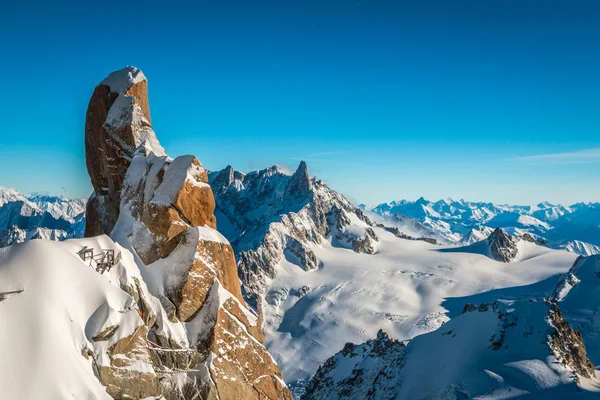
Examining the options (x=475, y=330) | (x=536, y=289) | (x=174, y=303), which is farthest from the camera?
(x=536, y=289)

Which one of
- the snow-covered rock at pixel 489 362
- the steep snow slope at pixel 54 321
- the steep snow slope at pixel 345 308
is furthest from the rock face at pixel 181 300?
the steep snow slope at pixel 345 308

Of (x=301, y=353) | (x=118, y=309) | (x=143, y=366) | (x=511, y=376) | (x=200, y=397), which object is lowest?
(x=301, y=353)

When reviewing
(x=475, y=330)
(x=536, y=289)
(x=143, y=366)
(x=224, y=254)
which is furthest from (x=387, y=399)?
(x=536, y=289)

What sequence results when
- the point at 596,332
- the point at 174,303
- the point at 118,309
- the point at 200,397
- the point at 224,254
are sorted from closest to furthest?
the point at 118,309, the point at 200,397, the point at 174,303, the point at 224,254, the point at 596,332

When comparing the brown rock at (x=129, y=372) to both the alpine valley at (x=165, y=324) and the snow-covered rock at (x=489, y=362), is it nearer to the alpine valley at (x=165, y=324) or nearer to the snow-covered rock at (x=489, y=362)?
the alpine valley at (x=165, y=324)

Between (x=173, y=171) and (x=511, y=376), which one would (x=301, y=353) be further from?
(x=173, y=171)

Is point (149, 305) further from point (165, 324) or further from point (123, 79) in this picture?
point (123, 79)

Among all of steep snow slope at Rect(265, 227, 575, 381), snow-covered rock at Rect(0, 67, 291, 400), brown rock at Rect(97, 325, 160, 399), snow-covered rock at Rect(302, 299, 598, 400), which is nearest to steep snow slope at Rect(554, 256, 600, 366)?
steep snow slope at Rect(265, 227, 575, 381)

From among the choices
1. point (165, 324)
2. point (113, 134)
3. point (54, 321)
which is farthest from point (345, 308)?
point (54, 321)
